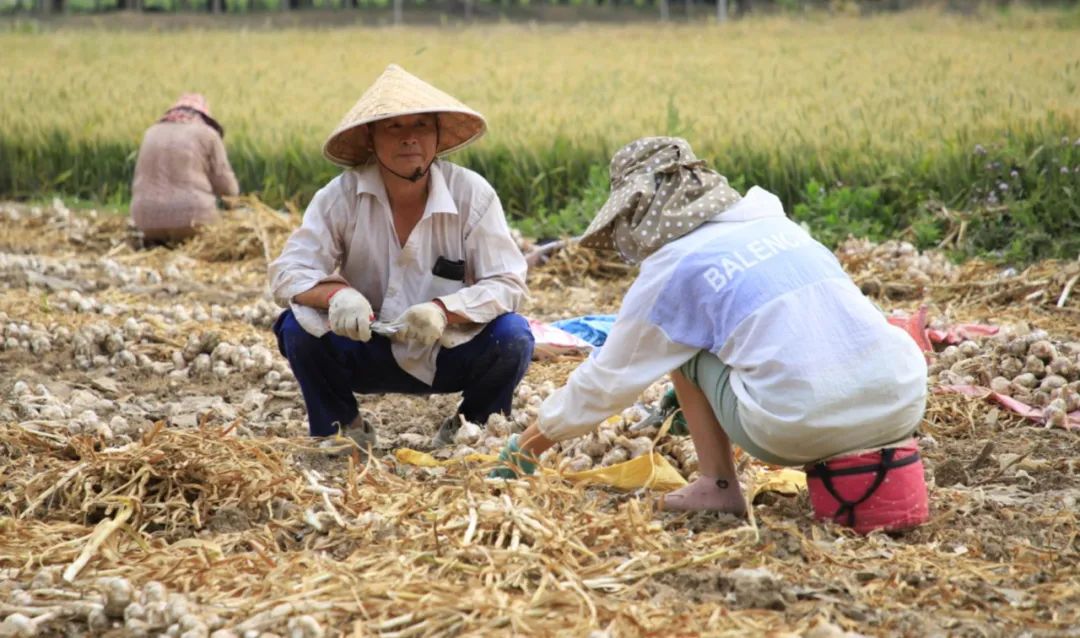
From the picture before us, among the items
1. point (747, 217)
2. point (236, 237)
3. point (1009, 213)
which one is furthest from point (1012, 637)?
point (236, 237)

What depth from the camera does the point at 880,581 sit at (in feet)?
9.41

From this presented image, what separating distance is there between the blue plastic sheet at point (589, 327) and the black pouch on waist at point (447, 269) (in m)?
1.53

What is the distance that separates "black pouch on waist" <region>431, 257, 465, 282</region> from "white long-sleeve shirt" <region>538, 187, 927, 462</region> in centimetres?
112

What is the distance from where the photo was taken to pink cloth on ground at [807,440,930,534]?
3.14m

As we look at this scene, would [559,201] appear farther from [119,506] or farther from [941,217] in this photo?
[119,506]

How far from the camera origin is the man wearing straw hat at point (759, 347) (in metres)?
3.04

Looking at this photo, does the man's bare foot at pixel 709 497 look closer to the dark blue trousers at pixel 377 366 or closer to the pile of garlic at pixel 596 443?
the pile of garlic at pixel 596 443

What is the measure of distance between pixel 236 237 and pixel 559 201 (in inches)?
84.2

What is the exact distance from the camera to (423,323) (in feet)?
13.1

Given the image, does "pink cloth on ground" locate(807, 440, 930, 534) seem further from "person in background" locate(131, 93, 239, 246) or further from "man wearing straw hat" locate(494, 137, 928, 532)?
"person in background" locate(131, 93, 239, 246)

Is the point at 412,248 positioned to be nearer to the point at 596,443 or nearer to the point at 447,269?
the point at 447,269

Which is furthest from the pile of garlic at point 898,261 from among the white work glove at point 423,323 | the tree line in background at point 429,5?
the tree line in background at point 429,5

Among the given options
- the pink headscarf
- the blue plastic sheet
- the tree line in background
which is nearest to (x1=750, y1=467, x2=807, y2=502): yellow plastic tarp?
the blue plastic sheet

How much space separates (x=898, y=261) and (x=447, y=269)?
3.33 metres
